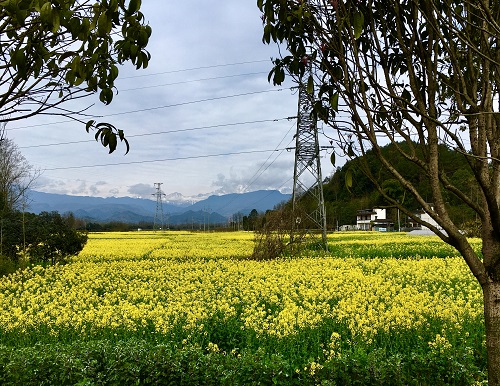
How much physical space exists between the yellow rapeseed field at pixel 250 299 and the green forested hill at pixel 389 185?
2.58 metres

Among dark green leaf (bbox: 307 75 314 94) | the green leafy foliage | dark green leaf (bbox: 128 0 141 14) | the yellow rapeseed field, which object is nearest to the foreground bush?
the yellow rapeseed field

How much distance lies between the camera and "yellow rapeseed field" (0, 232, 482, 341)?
29.2ft

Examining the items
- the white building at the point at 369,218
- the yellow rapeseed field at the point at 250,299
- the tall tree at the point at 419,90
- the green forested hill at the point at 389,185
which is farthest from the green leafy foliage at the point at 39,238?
the white building at the point at 369,218

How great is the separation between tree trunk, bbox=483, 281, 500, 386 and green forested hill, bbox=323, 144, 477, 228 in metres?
0.89

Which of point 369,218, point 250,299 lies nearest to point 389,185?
point 250,299

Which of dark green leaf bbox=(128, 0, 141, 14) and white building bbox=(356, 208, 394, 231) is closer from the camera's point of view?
dark green leaf bbox=(128, 0, 141, 14)

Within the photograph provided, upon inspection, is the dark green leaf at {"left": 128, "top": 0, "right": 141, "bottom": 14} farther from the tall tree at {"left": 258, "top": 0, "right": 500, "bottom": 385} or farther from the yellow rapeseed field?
the yellow rapeseed field

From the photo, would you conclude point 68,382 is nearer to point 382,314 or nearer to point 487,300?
point 487,300

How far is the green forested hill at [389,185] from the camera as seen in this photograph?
3.34 m

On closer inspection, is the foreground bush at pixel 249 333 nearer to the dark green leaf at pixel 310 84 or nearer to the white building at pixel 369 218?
the dark green leaf at pixel 310 84

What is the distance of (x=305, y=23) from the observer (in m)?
3.13

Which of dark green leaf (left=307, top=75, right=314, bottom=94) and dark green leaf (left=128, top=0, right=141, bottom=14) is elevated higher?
dark green leaf (left=128, top=0, right=141, bottom=14)

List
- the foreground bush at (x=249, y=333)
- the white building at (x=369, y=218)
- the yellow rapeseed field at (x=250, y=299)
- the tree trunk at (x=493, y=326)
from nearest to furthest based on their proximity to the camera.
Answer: the tree trunk at (x=493, y=326)
the foreground bush at (x=249, y=333)
the yellow rapeseed field at (x=250, y=299)
the white building at (x=369, y=218)

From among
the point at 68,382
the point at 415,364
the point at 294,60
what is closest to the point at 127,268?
the point at 68,382
